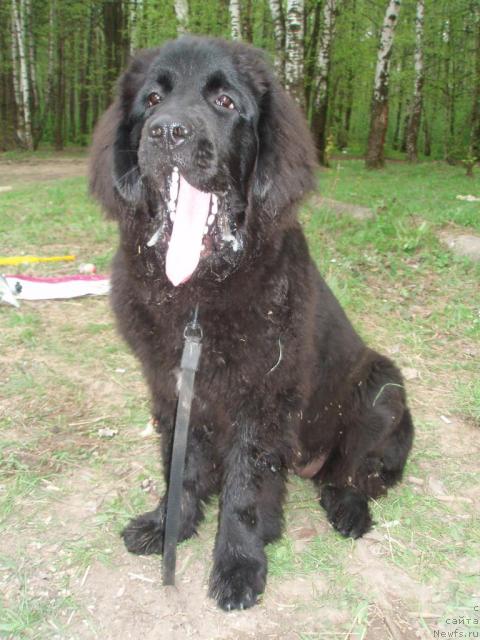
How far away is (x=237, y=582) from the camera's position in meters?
2.26

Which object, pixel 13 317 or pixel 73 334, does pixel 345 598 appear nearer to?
pixel 73 334

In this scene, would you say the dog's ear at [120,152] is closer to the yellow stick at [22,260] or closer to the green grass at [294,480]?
the green grass at [294,480]

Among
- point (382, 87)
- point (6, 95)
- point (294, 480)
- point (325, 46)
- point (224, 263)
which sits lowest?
point (294, 480)

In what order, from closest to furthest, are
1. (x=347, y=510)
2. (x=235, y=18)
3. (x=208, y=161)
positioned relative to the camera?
(x=208, y=161) < (x=347, y=510) < (x=235, y=18)

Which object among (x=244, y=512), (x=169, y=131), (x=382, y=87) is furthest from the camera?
(x=382, y=87)

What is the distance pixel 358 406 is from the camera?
9.27 feet

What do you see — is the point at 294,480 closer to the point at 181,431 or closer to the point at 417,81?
the point at 181,431

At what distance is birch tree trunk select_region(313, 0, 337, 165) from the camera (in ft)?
44.7

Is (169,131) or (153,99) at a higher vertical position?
(153,99)

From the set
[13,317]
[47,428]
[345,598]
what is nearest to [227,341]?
[345,598]

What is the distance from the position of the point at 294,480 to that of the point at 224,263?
4.83 feet

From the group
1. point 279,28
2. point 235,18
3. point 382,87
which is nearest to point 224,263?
point 235,18

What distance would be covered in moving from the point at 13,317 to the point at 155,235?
2.71 meters

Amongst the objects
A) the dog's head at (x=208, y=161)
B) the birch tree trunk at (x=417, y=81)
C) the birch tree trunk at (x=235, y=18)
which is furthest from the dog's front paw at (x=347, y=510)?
the birch tree trunk at (x=417, y=81)
